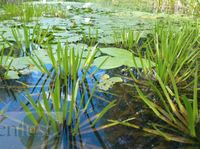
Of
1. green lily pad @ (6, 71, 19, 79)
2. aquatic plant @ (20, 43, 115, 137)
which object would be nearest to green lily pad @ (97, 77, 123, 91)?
aquatic plant @ (20, 43, 115, 137)

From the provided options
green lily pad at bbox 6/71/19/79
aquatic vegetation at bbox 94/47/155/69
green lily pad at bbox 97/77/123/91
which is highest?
aquatic vegetation at bbox 94/47/155/69

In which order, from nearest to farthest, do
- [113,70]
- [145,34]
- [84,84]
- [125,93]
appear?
1. [125,93]
2. [84,84]
3. [113,70]
4. [145,34]

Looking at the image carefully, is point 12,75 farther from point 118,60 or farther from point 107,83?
point 118,60

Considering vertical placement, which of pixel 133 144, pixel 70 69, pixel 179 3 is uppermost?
pixel 179 3

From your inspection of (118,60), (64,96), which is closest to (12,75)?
(64,96)

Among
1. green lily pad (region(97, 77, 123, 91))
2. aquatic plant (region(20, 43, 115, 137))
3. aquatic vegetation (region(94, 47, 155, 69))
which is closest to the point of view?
aquatic plant (region(20, 43, 115, 137))

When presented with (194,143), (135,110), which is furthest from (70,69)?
(194,143)

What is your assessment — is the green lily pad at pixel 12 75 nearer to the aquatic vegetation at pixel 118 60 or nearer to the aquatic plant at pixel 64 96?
the aquatic plant at pixel 64 96

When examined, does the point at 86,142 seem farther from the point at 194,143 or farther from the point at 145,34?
the point at 145,34

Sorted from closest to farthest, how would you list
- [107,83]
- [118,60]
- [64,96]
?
1. [64,96]
2. [107,83]
3. [118,60]

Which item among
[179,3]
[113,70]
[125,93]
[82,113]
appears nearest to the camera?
[82,113]

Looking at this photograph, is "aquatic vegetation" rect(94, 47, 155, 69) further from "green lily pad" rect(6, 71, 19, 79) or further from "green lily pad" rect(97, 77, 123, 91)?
"green lily pad" rect(6, 71, 19, 79)

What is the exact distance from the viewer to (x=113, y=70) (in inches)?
57.5

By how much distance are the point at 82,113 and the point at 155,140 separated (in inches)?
11.9
